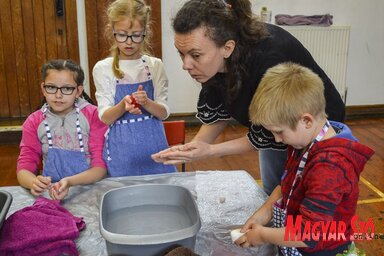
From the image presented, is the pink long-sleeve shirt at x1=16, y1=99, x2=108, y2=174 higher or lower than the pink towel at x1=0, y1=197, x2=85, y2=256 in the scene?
higher

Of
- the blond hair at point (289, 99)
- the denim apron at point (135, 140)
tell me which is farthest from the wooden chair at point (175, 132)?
the blond hair at point (289, 99)

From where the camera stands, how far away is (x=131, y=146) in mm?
1923

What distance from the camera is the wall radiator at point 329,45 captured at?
4.32m

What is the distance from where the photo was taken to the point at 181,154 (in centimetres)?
145

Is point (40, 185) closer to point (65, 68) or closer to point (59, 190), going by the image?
point (59, 190)

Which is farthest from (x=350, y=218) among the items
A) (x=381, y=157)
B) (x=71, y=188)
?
(x=381, y=157)

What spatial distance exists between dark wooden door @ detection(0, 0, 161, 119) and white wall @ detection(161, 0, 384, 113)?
288 mm

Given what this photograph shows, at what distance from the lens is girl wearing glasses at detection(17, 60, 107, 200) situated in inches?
66.3

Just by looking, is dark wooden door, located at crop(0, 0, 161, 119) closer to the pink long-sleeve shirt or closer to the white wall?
the white wall

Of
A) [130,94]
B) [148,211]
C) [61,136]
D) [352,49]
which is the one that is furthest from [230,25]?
[352,49]

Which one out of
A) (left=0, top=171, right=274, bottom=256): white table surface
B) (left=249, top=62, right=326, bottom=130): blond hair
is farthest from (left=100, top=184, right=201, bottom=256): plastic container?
(left=249, top=62, right=326, bottom=130): blond hair

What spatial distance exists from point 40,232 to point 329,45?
3.89 m

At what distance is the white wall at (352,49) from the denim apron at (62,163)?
2618mm

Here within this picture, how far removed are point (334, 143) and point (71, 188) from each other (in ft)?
3.06
